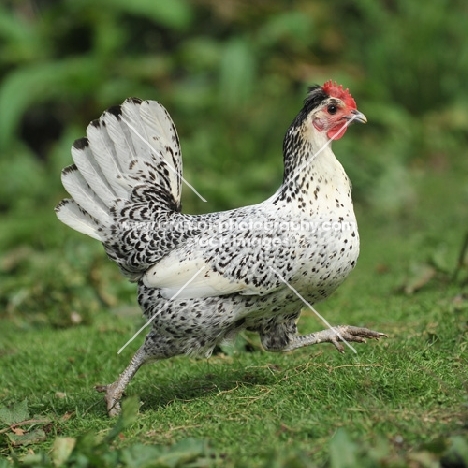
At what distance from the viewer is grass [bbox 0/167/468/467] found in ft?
12.4

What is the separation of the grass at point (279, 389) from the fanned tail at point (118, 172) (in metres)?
0.91

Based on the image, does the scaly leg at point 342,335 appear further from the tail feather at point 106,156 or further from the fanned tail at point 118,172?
the tail feather at point 106,156

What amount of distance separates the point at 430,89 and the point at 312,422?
9.18 m

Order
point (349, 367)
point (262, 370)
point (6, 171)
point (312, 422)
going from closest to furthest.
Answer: point (312, 422) → point (349, 367) → point (262, 370) → point (6, 171)

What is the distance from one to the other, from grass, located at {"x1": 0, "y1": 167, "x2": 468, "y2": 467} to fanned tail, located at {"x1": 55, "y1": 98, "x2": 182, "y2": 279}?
35.9 inches

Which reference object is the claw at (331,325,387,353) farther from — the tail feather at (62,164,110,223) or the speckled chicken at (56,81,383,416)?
the tail feather at (62,164,110,223)

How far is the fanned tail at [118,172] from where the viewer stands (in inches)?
200

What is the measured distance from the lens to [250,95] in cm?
1162

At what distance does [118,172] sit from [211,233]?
775mm

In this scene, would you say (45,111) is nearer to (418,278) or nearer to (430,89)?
(430,89)

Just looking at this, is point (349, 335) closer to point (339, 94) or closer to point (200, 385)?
point (200, 385)

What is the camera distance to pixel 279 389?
4590 mm

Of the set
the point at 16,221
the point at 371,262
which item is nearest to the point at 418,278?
the point at 371,262

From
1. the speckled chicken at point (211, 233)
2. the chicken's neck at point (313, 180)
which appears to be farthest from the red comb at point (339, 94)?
the chicken's neck at point (313, 180)
